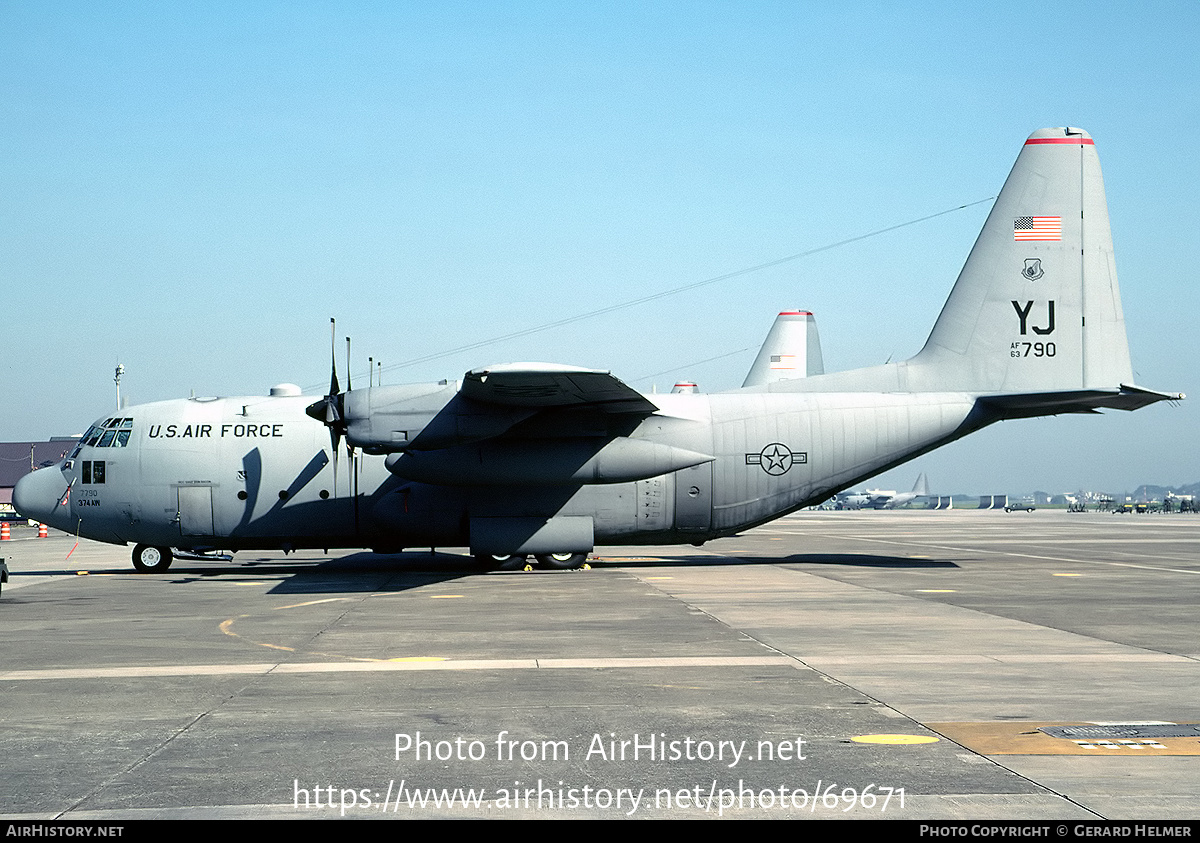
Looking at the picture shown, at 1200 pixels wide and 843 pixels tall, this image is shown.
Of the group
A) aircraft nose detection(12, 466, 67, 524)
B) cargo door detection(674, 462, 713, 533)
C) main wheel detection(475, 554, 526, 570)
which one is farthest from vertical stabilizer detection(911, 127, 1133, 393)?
aircraft nose detection(12, 466, 67, 524)

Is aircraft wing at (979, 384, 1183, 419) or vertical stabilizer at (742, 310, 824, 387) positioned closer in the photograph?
aircraft wing at (979, 384, 1183, 419)

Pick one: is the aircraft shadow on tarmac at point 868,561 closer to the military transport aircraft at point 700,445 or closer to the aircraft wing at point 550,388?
the military transport aircraft at point 700,445

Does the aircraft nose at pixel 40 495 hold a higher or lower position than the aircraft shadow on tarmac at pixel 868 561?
higher

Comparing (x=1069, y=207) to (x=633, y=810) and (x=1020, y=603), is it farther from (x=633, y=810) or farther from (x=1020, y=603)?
(x=633, y=810)

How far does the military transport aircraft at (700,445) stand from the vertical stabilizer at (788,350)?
772 inches

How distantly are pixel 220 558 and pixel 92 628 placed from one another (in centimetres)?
1252

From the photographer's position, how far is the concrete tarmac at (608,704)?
6785mm

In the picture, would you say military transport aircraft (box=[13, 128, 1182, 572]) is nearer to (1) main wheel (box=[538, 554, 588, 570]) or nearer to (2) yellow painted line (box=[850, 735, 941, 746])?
Answer: (1) main wheel (box=[538, 554, 588, 570])

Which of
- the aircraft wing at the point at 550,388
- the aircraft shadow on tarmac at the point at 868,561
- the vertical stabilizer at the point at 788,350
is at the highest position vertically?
the vertical stabilizer at the point at 788,350

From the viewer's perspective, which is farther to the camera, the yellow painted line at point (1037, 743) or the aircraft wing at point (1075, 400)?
the aircraft wing at point (1075, 400)

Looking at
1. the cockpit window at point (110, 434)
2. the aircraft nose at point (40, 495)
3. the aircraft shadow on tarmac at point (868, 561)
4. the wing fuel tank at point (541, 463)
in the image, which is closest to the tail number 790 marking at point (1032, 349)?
the aircraft shadow on tarmac at point (868, 561)

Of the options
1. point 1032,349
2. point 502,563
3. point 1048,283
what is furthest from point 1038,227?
point 502,563

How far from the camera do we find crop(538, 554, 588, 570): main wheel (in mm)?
27484

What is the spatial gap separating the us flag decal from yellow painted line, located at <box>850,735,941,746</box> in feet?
71.4
